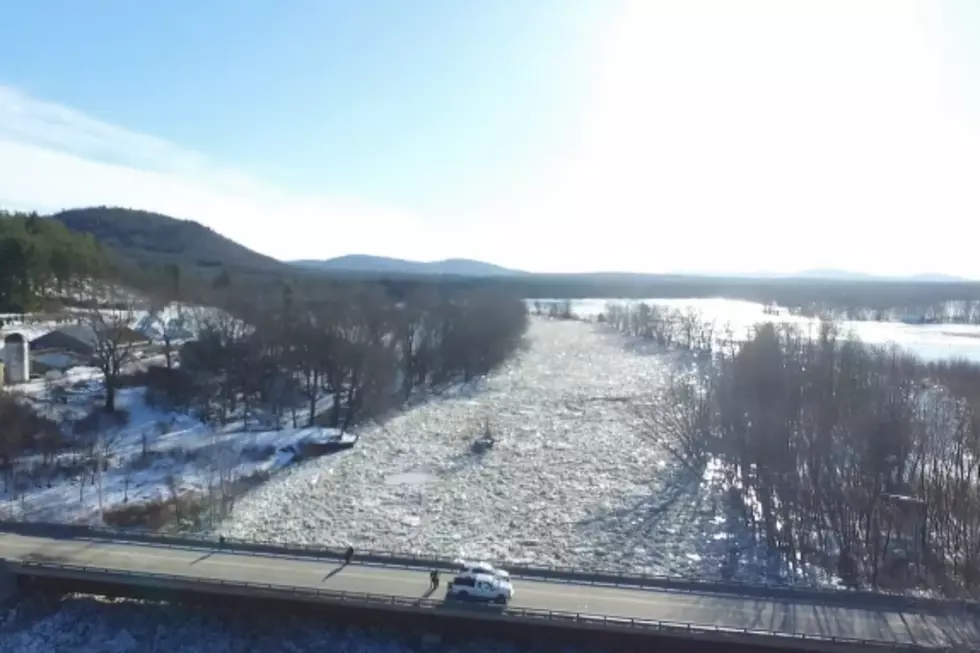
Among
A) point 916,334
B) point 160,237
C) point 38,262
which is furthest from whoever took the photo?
point 160,237

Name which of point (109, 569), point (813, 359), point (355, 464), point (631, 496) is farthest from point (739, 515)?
point (109, 569)

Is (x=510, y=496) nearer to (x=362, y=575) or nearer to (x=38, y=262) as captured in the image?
(x=362, y=575)

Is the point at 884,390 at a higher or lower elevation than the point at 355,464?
higher

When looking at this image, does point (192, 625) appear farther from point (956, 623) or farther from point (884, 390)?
point (884, 390)

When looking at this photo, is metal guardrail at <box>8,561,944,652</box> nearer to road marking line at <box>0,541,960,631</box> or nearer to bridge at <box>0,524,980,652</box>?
bridge at <box>0,524,980,652</box>

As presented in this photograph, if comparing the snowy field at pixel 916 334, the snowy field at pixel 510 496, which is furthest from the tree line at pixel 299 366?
the snowy field at pixel 916 334

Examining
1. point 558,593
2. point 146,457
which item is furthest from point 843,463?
point 146,457
